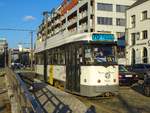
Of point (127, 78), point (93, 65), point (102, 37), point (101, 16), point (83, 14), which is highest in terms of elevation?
point (83, 14)

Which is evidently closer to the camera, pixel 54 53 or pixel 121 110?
pixel 121 110

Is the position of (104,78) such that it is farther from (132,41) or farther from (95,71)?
(132,41)

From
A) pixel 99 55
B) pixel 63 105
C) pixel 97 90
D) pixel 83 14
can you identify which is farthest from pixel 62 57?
pixel 83 14

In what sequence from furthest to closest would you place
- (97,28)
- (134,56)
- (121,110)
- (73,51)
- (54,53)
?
(97,28) → (134,56) → (54,53) → (73,51) → (121,110)

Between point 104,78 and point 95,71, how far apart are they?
535 millimetres

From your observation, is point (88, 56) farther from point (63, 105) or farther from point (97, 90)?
point (63, 105)

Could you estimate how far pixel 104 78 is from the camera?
1641 cm

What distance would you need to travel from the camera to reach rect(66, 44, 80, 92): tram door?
17.3 m

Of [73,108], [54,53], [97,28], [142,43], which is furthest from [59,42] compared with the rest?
[97,28]

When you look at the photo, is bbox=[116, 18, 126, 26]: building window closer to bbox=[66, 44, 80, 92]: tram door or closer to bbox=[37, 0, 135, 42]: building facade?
bbox=[37, 0, 135, 42]: building facade

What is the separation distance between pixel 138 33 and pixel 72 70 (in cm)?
3831

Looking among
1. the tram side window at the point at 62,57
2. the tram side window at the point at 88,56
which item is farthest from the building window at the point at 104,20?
the tram side window at the point at 88,56

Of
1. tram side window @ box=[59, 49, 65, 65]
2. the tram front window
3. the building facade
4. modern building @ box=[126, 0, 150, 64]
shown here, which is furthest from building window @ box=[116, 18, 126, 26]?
the tram front window

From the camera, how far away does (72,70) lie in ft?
59.2
